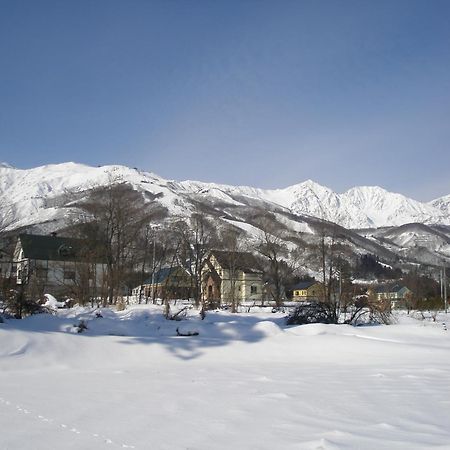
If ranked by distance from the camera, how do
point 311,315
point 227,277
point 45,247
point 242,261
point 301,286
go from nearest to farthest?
1. point 311,315
2. point 242,261
3. point 227,277
4. point 45,247
5. point 301,286

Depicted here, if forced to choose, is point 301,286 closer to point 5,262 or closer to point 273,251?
point 273,251

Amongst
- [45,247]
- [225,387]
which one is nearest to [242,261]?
[45,247]

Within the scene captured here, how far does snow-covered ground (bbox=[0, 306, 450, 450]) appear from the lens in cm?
543

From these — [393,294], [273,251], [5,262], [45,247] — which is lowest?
[393,294]

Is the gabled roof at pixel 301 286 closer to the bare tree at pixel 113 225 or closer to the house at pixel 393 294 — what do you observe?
the house at pixel 393 294

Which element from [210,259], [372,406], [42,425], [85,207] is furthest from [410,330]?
[210,259]

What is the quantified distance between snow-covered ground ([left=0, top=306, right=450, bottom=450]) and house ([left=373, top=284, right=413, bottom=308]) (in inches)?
359

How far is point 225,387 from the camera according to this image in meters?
8.52

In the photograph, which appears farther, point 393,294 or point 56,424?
point 393,294

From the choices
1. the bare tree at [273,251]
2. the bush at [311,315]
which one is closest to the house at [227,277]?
the bare tree at [273,251]

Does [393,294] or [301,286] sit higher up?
[301,286]

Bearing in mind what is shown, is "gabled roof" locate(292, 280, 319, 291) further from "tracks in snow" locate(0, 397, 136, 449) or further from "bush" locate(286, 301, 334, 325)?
"tracks in snow" locate(0, 397, 136, 449)

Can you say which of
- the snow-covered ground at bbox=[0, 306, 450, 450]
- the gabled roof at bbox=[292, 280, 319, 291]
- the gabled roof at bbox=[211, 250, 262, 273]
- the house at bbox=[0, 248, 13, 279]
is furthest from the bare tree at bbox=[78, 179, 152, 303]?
the gabled roof at bbox=[292, 280, 319, 291]

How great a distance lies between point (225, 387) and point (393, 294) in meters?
46.4
